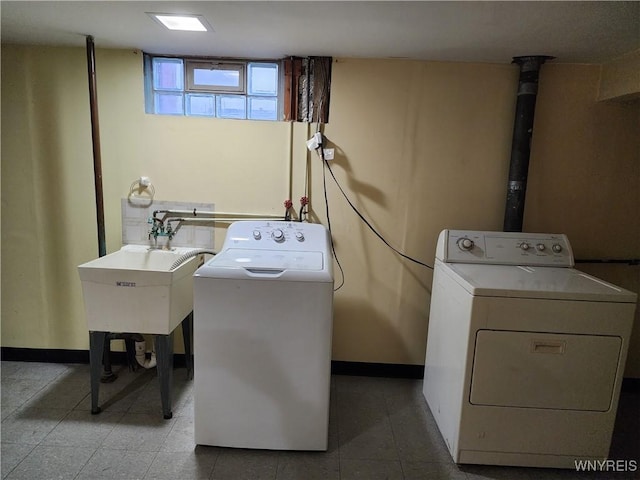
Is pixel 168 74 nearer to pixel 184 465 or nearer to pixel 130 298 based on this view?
pixel 130 298

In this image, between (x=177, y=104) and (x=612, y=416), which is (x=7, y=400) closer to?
(x=177, y=104)

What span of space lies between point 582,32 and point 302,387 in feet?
6.79

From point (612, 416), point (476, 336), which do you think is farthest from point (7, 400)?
point (612, 416)

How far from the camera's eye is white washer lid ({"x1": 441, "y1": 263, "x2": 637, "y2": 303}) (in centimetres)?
161

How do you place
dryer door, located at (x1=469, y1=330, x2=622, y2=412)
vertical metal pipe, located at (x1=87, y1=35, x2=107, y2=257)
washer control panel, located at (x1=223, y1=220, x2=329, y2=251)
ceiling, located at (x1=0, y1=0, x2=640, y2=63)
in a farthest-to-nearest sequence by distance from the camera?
1. vertical metal pipe, located at (x1=87, y1=35, x2=107, y2=257)
2. washer control panel, located at (x1=223, y1=220, x2=329, y2=251)
3. dryer door, located at (x1=469, y1=330, x2=622, y2=412)
4. ceiling, located at (x1=0, y1=0, x2=640, y2=63)

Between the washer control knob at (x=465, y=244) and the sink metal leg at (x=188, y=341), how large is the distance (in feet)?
5.57

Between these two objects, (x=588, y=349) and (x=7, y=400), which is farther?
(x=7, y=400)

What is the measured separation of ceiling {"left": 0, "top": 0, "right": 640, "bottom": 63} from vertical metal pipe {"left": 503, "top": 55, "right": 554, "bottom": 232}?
4.1 inches

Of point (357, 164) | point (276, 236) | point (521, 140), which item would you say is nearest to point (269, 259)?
point (276, 236)

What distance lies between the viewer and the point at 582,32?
1723 millimetres

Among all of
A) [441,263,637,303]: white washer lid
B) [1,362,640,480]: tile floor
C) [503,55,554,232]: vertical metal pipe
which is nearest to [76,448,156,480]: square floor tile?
[1,362,640,480]: tile floor

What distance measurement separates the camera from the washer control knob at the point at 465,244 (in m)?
2.12

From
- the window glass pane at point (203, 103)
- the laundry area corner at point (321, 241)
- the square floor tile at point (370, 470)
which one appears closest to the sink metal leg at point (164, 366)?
the laundry area corner at point (321, 241)

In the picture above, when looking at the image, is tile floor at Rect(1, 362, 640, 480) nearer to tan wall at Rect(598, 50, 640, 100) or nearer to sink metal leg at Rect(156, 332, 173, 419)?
sink metal leg at Rect(156, 332, 173, 419)
